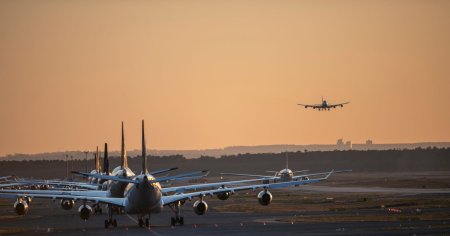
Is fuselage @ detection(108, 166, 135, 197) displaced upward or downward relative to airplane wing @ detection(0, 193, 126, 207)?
upward

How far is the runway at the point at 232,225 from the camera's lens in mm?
63938

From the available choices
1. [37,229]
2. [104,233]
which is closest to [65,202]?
[37,229]

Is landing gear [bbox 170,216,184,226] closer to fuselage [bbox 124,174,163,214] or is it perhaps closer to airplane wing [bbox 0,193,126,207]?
fuselage [bbox 124,174,163,214]

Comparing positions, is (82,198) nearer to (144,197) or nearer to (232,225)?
(144,197)

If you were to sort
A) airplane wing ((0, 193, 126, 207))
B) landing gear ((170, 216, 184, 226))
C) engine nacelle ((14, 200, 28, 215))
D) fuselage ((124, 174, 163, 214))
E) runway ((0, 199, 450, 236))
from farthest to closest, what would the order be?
engine nacelle ((14, 200, 28, 215)) < landing gear ((170, 216, 184, 226)) < airplane wing ((0, 193, 126, 207)) < fuselage ((124, 174, 163, 214)) < runway ((0, 199, 450, 236))

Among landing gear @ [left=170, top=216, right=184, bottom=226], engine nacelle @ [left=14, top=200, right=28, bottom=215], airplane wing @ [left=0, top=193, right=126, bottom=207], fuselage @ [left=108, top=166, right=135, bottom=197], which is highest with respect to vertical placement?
fuselage @ [left=108, top=166, right=135, bottom=197]

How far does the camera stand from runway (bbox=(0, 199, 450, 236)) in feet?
210

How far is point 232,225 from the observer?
7281 centimetres

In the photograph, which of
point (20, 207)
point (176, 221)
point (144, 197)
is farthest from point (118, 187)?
point (144, 197)

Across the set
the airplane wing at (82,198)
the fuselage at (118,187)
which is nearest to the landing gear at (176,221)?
the airplane wing at (82,198)

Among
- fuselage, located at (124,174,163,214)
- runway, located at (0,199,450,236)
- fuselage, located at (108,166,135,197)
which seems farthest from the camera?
fuselage, located at (108,166,135,197)

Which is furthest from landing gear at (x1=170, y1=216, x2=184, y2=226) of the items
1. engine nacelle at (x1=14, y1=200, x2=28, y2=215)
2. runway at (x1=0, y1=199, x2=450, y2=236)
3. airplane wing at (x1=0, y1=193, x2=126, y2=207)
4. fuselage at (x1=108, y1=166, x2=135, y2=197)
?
engine nacelle at (x1=14, y1=200, x2=28, y2=215)

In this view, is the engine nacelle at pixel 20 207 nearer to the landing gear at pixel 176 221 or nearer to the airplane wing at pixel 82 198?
the airplane wing at pixel 82 198

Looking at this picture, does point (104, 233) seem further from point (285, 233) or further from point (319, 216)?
point (319, 216)
